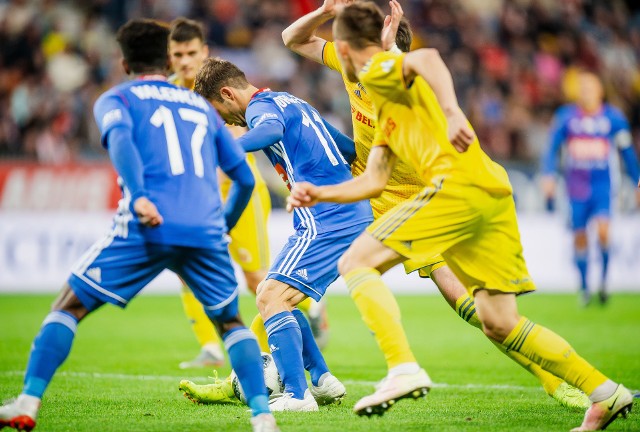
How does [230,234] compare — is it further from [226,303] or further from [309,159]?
[226,303]

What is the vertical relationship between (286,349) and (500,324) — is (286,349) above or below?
below

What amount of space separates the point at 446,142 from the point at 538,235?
11795 mm

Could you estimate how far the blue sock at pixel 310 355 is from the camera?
6.36 meters

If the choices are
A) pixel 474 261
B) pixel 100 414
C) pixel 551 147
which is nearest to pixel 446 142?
pixel 474 261

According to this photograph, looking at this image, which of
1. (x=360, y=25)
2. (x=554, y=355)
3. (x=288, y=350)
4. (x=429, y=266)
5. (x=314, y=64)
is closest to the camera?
(x=360, y=25)

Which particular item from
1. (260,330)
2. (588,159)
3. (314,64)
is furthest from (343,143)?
(314,64)

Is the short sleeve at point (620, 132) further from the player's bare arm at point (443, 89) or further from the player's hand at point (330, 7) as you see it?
the player's bare arm at point (443, 89)

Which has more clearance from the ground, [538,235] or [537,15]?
[537,15]

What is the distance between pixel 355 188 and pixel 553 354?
4.57 ft

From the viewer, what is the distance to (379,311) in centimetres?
491

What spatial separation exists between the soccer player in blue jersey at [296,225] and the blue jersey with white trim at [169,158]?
0.95 meters

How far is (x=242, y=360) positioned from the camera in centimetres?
478

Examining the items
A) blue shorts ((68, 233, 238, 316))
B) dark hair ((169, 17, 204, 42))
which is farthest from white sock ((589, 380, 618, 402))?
dark hair ((169, 17, 204, 42))

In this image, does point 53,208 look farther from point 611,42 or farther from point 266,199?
point 611,42
